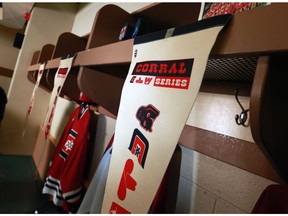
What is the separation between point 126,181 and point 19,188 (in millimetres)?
1500

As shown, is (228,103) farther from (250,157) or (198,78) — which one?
(198,78)

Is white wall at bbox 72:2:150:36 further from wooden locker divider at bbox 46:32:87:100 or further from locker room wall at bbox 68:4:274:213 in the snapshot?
locker room wall at bbox 68:4:274:213

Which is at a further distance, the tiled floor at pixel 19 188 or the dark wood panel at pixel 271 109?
the tiled floor at pixel 19 188

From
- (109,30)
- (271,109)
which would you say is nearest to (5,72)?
(109,30)

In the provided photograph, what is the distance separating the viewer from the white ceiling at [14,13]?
8.13 feet

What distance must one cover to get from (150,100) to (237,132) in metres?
0.34

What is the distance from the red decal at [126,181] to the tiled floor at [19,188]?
1.18 meters

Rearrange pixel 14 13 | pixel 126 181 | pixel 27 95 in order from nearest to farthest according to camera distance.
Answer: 1. pixel 126 181
2. pixel 27 95
3. pixel 14 13

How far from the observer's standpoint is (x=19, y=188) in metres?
1.53

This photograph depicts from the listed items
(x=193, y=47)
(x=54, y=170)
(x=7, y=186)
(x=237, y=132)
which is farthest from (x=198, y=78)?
(x=7, y=186)

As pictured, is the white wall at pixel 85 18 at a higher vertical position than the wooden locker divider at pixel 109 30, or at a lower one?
higher


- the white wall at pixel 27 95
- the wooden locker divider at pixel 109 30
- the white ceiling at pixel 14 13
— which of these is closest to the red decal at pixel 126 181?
the wooden locker divider at pixel 109 30

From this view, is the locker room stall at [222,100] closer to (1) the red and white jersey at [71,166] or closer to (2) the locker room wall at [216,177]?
(2) the locker room wall at [216,177]

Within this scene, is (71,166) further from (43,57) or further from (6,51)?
(6,51)
